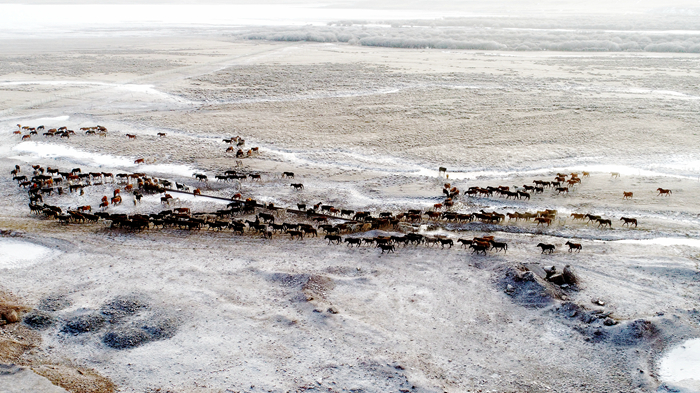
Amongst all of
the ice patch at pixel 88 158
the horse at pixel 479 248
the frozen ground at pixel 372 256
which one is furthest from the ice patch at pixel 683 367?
the ice patch at pixel 88 158

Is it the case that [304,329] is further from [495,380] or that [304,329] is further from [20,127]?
[20,127]

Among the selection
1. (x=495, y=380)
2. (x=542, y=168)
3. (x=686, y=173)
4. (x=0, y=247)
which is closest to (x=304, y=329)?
(x=495, y=380)

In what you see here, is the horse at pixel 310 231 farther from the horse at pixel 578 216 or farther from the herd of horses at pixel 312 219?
the horse at pixel 578 216

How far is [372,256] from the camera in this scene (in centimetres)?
1756

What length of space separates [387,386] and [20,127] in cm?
3054

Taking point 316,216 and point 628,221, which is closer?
point 628,221

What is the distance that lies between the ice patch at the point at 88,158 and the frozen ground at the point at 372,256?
170 millimetres

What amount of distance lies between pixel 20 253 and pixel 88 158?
1219 cm

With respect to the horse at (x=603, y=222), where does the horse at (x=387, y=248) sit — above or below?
below

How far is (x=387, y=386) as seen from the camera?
37.5ft

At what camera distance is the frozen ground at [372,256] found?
1227 cm

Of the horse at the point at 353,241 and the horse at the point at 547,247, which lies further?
the horse at the point at 353,241

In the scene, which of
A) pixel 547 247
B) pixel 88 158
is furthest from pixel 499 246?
pixel 88 158

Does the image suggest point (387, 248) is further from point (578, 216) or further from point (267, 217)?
point (578, 216)
